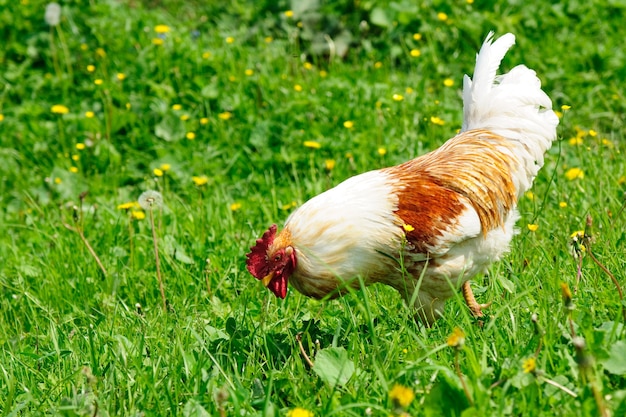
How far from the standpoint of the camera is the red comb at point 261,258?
10.9ft

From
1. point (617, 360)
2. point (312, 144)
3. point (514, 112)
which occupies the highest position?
point (514, 112)

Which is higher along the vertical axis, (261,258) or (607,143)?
(261,258)

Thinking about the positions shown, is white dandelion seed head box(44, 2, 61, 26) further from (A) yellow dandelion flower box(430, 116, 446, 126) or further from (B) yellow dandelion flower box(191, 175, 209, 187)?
(A) yellow dandelion flower box(430, 116, 446, 126)

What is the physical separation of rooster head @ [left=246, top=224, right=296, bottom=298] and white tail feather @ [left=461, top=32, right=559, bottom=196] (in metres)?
1.16

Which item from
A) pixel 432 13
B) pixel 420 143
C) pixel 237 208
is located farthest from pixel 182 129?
pixel 432 13

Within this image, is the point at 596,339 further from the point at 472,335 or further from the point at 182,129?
the point at 182,129

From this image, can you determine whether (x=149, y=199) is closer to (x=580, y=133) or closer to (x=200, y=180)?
(x=200, y=180)

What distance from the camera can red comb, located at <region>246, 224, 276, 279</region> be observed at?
3.33m

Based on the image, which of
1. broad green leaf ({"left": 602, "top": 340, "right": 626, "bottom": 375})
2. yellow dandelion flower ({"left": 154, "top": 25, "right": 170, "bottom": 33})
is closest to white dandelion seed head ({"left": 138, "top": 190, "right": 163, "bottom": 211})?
broad green leaf ({"left": 602, "top": 340, "right": 626, "bottom": 375})

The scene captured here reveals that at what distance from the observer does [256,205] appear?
16.7ft

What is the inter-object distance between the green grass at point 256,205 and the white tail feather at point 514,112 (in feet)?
0.54

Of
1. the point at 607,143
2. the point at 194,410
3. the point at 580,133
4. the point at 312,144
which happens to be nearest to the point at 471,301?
the point at 194,410

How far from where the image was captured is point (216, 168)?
5.58m

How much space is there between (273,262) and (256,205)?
179 cm
